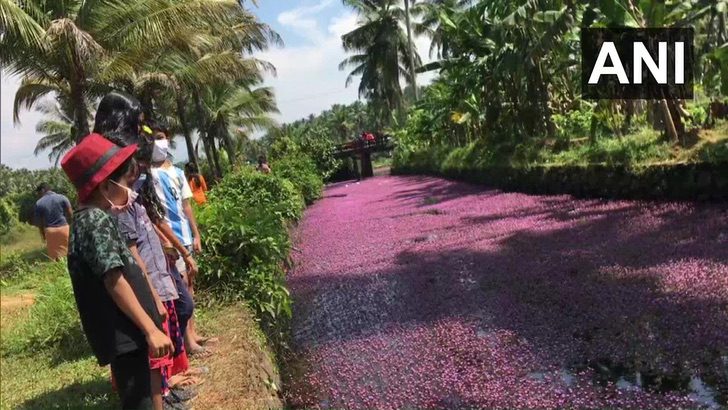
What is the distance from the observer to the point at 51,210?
31.6ft

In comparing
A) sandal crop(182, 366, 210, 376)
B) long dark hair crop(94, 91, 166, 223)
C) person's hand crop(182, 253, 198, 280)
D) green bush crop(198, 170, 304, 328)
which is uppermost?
long dark hair crop(94, 91, 166, 223)

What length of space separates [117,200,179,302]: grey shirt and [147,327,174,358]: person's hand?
77 centimetres

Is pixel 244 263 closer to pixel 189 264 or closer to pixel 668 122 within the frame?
pixel 189 264

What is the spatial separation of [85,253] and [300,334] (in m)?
3.52

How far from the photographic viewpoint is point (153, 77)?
62.0 feet

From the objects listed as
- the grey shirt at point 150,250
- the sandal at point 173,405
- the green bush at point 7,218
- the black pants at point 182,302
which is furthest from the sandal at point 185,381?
the green bush at point 7,218

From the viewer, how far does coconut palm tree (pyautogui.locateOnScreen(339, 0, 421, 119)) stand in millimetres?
39219

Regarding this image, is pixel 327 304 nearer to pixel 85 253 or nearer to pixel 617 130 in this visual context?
pixel 85 253

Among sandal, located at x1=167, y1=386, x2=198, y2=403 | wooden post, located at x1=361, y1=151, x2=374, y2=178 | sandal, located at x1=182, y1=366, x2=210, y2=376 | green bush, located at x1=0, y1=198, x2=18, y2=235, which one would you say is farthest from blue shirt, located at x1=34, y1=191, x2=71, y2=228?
wooden post, located at x1=361, y1=151, x2=374, y2=178

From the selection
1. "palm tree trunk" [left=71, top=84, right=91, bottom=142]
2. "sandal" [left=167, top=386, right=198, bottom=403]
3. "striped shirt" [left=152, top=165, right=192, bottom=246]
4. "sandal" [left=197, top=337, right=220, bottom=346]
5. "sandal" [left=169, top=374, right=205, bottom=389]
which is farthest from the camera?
"palm tree trunk" [left=71, top=84, right=91, bottom=142]

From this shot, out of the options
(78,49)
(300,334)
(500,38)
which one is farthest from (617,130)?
(78,49)

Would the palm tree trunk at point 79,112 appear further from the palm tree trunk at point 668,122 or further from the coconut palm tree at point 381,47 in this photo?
the coconut palm tree at point 381,47

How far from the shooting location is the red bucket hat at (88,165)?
8.58 feet

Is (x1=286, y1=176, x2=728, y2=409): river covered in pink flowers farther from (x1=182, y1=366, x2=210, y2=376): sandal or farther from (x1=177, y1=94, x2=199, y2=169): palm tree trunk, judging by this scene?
(x1=177, y1=94, x2=199, y2=169): palm tree trunk
